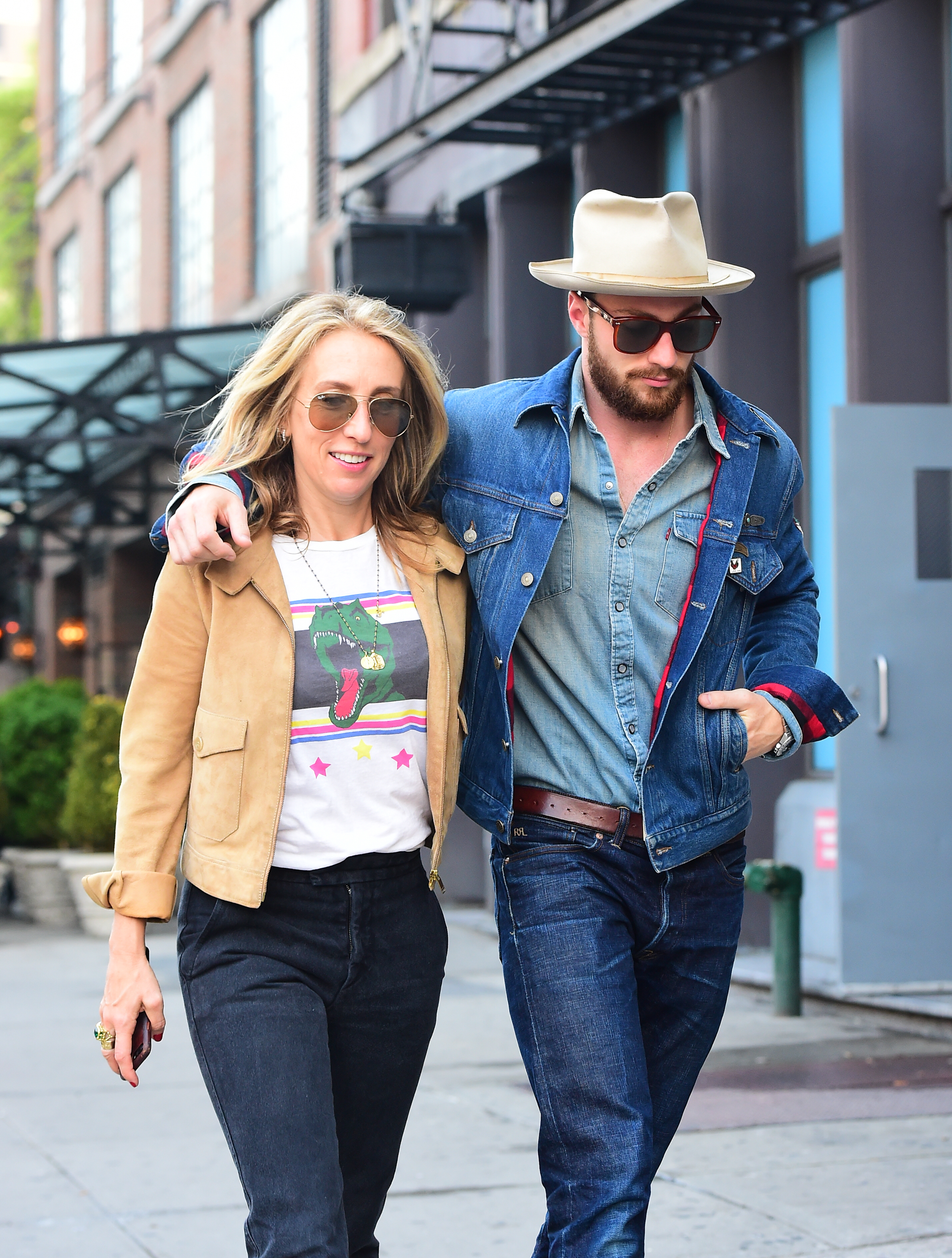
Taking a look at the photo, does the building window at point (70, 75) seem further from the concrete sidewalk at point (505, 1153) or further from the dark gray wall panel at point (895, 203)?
the concrete sidewalk at point (505, 1153)

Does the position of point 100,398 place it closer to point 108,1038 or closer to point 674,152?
point 674,152

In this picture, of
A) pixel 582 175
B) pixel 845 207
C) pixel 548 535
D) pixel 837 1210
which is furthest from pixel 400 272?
pixel 548 535

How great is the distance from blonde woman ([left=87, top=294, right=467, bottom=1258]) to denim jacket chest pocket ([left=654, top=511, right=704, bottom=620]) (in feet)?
1.27

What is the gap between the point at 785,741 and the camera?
131 inches

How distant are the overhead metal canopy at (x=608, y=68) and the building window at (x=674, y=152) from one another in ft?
1.43

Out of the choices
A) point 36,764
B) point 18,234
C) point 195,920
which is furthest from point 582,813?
point 18,234

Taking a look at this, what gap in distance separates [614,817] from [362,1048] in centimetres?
61

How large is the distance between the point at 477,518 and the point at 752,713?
64 cm

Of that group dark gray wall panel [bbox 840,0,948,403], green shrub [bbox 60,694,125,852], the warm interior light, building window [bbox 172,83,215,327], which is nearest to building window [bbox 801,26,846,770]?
dark gray wall panel [bbox 840,0,948,403]

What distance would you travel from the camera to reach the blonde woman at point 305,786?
2961 mm

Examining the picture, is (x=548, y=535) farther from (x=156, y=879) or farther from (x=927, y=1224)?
(x=927, y=1224)

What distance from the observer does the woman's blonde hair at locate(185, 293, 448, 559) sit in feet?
10.5

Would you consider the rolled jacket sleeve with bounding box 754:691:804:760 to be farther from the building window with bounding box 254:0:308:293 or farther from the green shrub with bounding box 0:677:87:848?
the building window with bounding box 254:0:308:293

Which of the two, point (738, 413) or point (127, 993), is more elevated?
point (738, 413)
